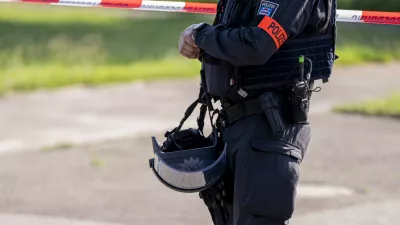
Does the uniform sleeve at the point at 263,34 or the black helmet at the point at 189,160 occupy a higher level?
the uniform sleeve at the point at 263,34

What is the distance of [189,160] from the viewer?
400 centimetres

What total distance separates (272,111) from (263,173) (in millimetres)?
248

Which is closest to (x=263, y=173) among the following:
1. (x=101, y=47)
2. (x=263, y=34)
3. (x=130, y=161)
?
(x=263, y=34)

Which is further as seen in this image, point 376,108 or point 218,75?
point 376,108

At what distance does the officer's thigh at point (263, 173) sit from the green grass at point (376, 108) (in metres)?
6.17

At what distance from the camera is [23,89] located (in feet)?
35.5

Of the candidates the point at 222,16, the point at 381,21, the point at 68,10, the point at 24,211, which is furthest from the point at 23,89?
the point at 68,10

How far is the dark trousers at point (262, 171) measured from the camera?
3844mm

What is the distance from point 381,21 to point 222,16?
1.37m

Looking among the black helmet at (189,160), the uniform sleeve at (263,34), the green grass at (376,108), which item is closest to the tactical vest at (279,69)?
the uniform sleeve at (263,34)

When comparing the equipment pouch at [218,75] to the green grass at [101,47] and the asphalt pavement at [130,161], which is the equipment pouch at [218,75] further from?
the green grass at [101,47]

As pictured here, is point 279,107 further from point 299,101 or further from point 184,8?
point 184,8

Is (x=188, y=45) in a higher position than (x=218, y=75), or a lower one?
higher

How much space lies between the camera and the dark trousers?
3844 mm
